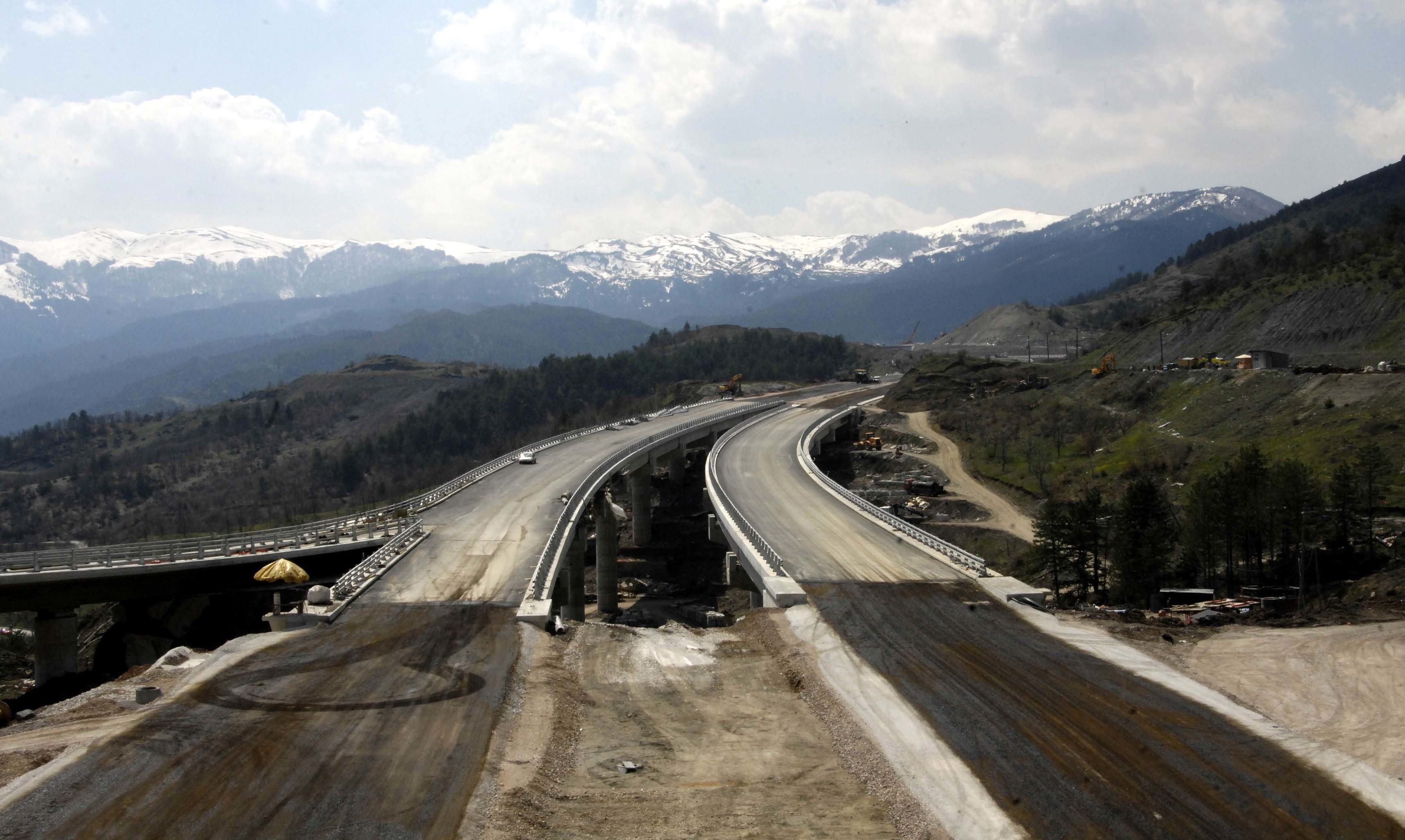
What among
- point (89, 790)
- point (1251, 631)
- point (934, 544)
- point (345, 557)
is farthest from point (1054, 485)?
point (89, 790)

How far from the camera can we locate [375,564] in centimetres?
4084

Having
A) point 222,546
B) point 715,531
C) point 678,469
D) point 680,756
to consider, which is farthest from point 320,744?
point 678,469

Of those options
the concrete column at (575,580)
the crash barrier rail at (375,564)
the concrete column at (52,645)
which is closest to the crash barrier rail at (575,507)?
the concrete column at (575,580)

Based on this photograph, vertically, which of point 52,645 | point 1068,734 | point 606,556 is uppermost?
point 1068,734

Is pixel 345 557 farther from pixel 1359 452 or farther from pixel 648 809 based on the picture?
pixel 1359 452

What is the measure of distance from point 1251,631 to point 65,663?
45827mm

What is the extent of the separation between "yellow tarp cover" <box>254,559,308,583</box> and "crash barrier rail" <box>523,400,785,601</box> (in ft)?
25.3

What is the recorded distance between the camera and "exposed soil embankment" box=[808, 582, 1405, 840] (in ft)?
57.0

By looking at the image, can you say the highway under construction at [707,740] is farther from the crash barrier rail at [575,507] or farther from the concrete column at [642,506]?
the concrete column at [642,506]

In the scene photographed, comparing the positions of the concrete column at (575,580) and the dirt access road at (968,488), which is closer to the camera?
the concrete column at (575,580)

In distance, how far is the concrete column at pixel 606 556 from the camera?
224ft

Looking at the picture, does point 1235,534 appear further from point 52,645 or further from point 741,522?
point 52,645

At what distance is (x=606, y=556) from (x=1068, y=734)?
49.7 meters

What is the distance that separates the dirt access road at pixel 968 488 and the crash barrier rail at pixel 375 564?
33.7 metres
